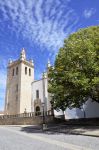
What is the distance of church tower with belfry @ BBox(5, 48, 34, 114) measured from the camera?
48656 millimetres

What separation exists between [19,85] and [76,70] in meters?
31.5

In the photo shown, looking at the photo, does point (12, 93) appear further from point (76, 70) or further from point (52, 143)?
point (52, 143)

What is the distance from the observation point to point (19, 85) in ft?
163

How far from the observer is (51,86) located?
21.9 metres

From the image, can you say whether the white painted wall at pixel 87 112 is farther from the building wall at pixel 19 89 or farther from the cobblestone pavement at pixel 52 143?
the building wall at pixel 19 89

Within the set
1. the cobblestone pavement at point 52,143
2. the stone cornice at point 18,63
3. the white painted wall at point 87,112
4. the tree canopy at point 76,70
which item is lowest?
the cobblestone pavement at point 52,143

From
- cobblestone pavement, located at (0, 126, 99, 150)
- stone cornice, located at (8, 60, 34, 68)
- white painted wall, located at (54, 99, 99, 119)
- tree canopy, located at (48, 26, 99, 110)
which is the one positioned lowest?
cobblestone pavement, located at (0, 126, 99, 150)

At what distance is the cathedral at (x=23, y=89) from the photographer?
4644 cm

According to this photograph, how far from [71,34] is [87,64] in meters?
5.32

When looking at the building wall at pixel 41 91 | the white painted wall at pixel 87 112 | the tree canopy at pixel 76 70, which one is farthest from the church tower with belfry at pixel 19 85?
the tree canopy at pixel 76 70

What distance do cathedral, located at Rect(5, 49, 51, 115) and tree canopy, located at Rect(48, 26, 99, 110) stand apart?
22.2m

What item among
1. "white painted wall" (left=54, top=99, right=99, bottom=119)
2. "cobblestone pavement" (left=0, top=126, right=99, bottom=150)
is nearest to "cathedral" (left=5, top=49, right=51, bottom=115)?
"white painted wall" (left=54, top=99, right=99, bottom=119)

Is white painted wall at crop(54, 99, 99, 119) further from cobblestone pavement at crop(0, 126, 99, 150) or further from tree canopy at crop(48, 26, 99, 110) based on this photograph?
cobblestone pavement at crop(0, 126, 99, 150)

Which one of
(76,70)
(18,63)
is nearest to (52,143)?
(76,70)
